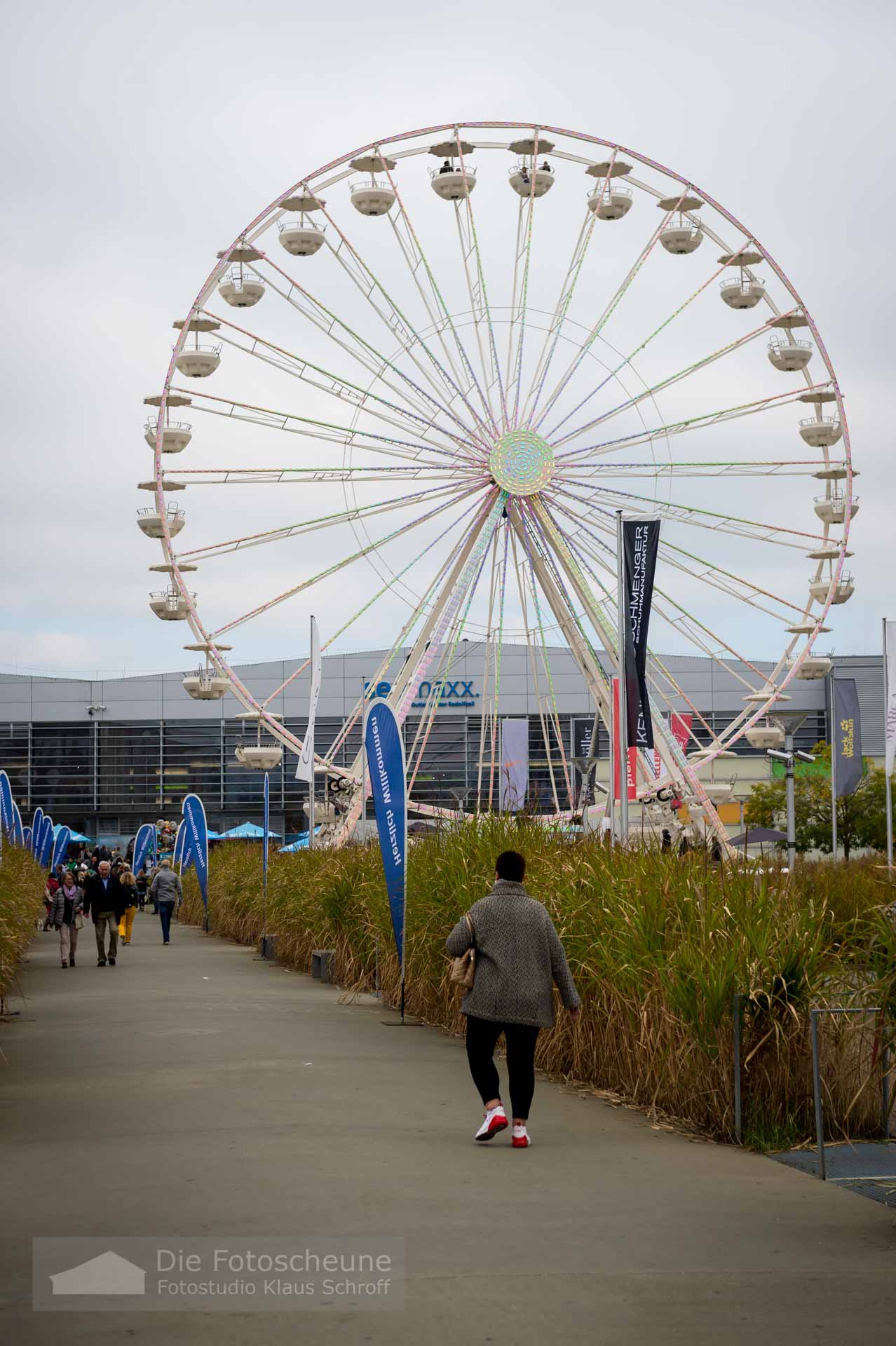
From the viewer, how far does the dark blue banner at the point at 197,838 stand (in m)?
30.8

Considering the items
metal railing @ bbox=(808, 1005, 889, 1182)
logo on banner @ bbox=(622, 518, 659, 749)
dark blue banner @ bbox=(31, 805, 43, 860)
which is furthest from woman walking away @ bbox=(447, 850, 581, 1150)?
dark blue banner @ bbox=(31, 805, 43, 860)

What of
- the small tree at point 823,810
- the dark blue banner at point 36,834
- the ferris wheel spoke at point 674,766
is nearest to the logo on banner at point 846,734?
the ferris wheel spoke at point 674,766

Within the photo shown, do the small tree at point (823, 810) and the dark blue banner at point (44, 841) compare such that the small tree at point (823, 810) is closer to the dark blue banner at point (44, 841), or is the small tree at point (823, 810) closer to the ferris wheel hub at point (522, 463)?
the ferris wheel hub at point (522, 463)

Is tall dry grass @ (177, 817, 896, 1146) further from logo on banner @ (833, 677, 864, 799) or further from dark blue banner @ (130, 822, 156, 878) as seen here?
dark blue banner @ (130, 822, 156, 878)

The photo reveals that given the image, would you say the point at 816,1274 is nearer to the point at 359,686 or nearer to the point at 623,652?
the point at 623,652

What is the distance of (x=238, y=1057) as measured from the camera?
10.6 meters

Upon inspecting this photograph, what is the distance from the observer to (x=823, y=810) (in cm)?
4978

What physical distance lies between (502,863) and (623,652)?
8026 mm

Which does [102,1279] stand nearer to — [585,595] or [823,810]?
[585,595]

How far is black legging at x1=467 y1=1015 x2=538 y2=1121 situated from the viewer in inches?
310

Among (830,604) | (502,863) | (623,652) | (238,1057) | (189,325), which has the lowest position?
(238,1057)

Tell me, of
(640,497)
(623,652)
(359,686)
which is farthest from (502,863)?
(359,686)

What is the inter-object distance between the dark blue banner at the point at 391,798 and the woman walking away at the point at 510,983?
4.92 m

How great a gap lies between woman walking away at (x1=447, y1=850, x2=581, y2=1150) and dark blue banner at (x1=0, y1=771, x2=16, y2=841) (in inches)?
789
